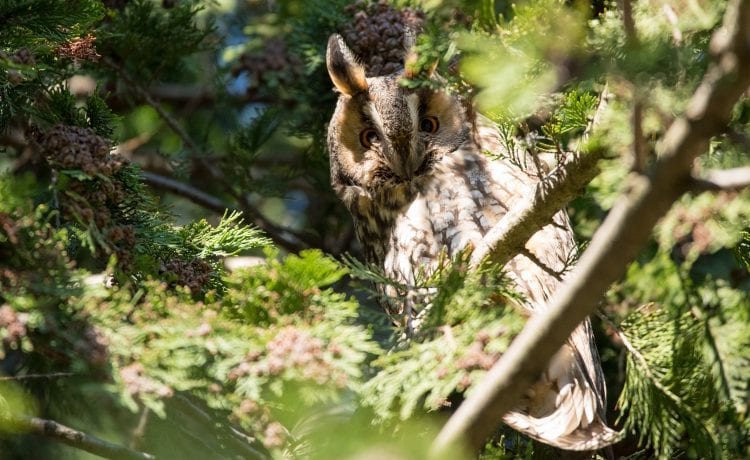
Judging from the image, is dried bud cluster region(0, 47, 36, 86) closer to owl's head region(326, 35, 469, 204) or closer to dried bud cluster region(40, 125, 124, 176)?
dried bud cluster region(40, 125, 124, 176)

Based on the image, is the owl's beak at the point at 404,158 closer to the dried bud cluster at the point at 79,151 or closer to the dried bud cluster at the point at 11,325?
the dried bud cluster at the point at 79,151

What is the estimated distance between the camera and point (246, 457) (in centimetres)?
195

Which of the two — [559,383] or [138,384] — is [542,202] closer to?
[559,383]

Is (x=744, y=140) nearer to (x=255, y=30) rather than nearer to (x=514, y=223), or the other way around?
(x=514, y=223)

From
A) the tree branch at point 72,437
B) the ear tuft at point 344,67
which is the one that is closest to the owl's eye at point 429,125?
the ear tuft at point 344,67

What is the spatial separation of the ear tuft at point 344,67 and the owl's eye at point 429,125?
23cm

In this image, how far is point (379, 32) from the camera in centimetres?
291

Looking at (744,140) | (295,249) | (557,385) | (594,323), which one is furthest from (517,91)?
(295,249)

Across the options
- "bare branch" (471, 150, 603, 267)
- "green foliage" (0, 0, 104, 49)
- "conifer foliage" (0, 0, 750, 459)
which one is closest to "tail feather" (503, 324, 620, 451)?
"conifer foliage" (0, 0, 750, 459)

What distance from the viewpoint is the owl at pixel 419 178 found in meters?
2.53

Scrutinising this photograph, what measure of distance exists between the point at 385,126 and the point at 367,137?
0.56ft

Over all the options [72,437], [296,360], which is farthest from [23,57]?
[296,360]

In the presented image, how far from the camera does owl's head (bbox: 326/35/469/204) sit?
2.67 metres

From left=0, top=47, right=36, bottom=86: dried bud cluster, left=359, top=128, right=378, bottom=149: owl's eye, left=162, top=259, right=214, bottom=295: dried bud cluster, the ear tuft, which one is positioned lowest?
left=162, top=259, right=214, bottom=295: dried bud cluster
